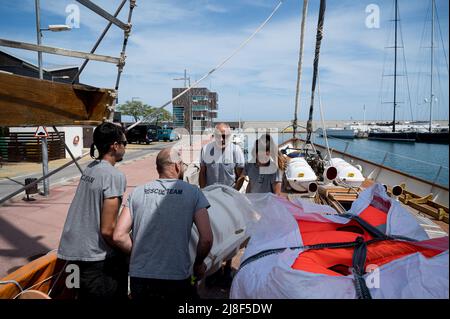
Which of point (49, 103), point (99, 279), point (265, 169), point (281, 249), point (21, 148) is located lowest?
point (99, 279)

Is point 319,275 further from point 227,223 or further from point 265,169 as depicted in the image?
point 265,169

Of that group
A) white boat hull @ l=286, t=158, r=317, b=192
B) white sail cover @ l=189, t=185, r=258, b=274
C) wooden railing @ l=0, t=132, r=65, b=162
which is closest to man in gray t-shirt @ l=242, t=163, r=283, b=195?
white sail cover @ l=189, t=185, r=258, b=274

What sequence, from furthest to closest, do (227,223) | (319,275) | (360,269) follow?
(227,223) → (360,269) → (319,275)

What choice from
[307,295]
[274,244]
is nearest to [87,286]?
[274,244]

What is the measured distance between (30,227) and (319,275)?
7066 millimetres

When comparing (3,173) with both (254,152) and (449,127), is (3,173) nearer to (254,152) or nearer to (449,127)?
(254,152)

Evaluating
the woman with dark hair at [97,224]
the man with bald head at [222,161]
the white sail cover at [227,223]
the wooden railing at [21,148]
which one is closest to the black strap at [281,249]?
the white sail cover at [227,223]

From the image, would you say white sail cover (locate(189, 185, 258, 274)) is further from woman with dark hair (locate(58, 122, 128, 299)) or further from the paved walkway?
the paved walkway

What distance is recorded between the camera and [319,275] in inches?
69.0

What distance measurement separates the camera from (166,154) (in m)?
2.71

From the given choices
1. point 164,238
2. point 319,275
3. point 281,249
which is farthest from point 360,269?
point 164,238

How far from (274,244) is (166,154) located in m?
1.12

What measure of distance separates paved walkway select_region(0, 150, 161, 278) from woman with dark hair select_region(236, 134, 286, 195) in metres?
3.77
